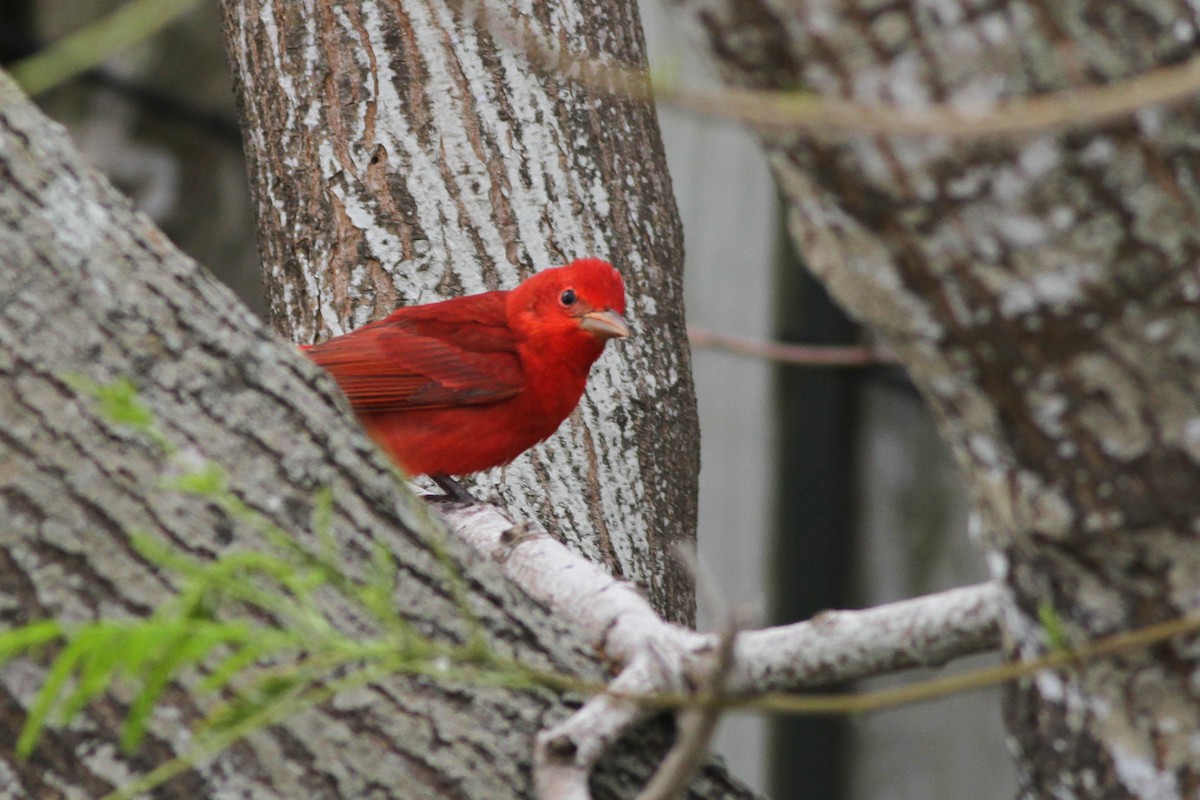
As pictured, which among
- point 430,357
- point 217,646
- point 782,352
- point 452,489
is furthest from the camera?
point 430,357

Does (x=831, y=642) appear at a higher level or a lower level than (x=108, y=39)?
lower

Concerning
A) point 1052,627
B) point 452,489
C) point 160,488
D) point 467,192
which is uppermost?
point 467,192

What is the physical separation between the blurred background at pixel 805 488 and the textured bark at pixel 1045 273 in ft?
17.3

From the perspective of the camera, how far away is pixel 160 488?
175 centimetres

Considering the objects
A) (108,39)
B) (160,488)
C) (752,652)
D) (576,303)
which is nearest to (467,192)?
(576,303)

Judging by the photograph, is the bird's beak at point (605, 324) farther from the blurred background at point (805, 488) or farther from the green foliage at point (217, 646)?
the blurred background at point (805, 488)

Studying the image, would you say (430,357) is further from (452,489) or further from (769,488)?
(769,488)

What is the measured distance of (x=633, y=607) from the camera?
2.23 metres

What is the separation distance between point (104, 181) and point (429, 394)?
210 centimetres

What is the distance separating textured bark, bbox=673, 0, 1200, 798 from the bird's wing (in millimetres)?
2164

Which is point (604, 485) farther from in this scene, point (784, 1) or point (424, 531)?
point (784, 1)

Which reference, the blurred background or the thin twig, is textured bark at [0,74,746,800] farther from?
the blurred background

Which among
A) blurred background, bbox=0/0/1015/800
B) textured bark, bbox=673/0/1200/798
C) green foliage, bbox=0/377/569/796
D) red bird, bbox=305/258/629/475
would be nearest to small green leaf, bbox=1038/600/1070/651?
textured bark, bbox=673/0/1200/798

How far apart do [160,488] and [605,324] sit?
1.86 m
